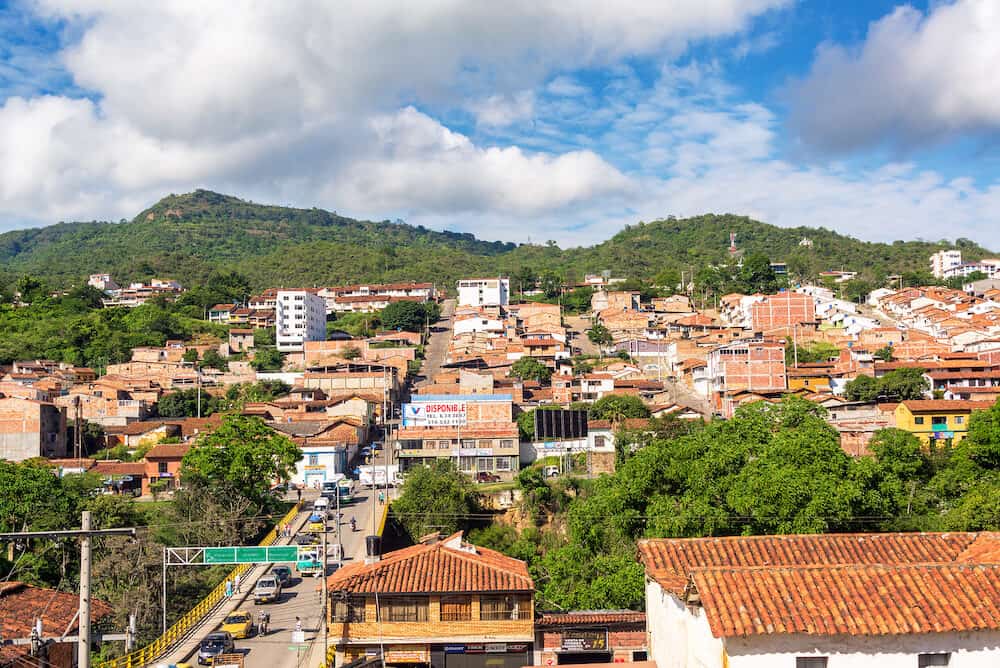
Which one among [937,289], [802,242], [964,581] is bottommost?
[964,581]

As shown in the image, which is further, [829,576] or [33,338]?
[33,338]

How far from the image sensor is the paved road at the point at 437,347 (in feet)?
226

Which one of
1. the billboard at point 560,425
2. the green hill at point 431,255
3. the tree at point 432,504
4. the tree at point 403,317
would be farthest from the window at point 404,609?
the green hill at point 431,255

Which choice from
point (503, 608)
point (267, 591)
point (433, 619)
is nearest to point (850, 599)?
point (503, 608)

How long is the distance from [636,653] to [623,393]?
1491 inches

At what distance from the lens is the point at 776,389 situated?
171 ft

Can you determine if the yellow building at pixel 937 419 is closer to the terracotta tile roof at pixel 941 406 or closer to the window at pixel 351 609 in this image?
the terracotta tile roof at pixel 941 406

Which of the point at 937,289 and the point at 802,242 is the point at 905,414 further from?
the point at 802,242

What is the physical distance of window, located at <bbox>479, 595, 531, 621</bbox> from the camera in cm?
1755

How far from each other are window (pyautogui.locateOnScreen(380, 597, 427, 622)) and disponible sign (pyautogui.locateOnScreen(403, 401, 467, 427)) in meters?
27.7

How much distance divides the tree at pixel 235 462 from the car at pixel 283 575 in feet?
23.9

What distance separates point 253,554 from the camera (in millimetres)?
23406

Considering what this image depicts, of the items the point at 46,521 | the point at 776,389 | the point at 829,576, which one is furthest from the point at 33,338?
the point at 829,576

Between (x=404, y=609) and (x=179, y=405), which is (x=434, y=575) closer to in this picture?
(x=404, y=609)
